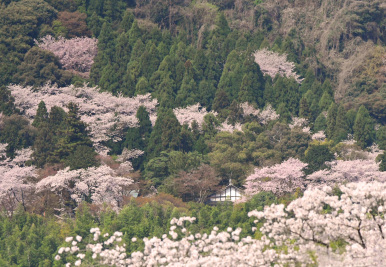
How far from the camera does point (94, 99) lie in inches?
2216

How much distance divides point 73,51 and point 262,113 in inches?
638

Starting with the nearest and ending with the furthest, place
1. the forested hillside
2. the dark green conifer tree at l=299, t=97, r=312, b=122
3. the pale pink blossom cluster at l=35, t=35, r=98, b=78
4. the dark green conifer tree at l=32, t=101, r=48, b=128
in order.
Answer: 1. the forested hillside
2. the dark green conifer tree at l=32, t=101, r=48, b=128
3. the dark green conifer tree at l=299, t=97, r=312, b=122
4. the pale pink blossom cluster at l=35, t=35, r=98, b=78

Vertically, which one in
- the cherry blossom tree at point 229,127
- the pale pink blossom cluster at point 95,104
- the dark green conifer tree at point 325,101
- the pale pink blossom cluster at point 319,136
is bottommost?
the pale pink blossom cluster at point 319,136

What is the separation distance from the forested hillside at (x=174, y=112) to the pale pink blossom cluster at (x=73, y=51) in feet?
0.33

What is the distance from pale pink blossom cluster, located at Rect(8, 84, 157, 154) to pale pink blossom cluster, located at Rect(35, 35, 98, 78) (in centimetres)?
527

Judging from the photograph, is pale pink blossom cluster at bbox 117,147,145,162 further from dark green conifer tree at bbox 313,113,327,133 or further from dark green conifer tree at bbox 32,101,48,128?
dark green conifer tree at bbox 313,113,327,133

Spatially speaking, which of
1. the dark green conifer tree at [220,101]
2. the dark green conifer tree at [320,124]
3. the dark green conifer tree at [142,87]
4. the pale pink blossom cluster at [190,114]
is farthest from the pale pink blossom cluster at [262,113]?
the dark green conifer tree at [142,87]

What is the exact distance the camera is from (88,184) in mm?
42000

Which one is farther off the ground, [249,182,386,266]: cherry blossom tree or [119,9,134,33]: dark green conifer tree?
[249,182,386,266]: cherry blossom tree

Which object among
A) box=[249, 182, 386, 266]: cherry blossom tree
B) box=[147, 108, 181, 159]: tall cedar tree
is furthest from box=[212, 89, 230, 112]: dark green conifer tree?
box=[249, 182, 386, 266]: cherry blossom tree

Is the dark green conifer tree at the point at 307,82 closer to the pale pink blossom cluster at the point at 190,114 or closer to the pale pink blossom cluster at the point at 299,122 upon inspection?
the pale pink blossom cluster at the point at 299,122

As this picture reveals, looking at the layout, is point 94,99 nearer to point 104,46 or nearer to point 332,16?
point 104,46

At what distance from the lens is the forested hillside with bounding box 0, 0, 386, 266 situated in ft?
125

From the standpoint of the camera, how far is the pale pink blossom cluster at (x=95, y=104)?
172 feet
